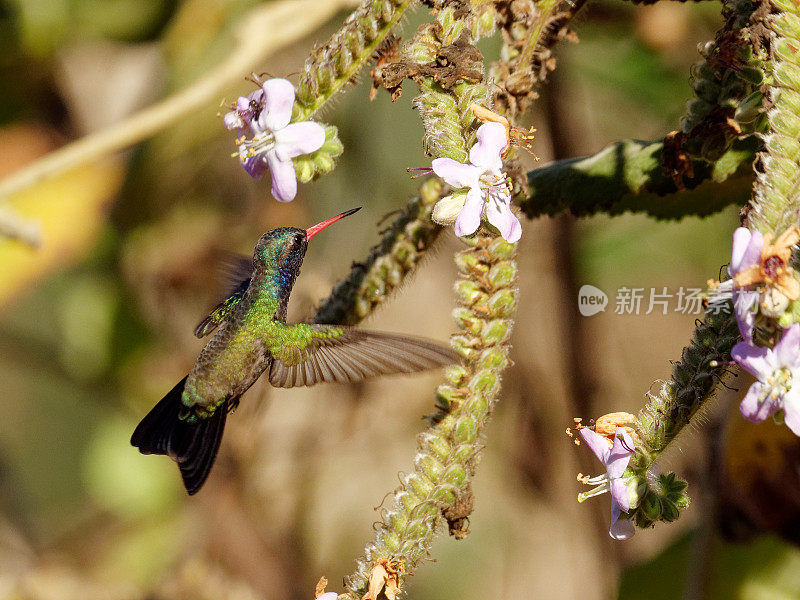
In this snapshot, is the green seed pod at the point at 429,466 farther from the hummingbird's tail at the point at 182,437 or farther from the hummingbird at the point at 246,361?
the hummingbird's tail at the point at 182,437

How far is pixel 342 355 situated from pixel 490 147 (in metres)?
0.32

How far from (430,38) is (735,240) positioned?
1.26 ft

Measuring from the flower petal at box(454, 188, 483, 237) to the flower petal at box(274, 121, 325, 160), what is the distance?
0.68 feet

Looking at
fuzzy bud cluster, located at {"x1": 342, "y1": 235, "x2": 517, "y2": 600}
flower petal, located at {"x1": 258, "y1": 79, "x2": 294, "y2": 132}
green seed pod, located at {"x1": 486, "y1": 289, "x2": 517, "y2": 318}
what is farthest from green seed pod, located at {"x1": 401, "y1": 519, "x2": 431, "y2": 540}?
flower petal, located at {"x1": 258, "y1": 79, "x2": 294, "y2": 132}

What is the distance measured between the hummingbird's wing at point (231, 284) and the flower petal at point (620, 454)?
0.68m

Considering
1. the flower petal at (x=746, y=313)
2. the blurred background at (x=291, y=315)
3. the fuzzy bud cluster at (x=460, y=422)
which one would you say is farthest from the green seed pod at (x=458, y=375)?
the blurred background at (x=291, y=315)

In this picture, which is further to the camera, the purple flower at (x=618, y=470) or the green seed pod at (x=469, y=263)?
the green seed pod at (x=469, y=263)

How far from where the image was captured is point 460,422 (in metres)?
0.84

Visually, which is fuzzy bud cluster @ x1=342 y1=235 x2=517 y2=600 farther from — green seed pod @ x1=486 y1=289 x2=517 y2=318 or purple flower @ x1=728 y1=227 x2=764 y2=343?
purple flower @ x1=728 y1=227 x2=764 y2=343

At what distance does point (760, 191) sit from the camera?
70 cm

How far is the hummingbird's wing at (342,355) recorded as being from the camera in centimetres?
81

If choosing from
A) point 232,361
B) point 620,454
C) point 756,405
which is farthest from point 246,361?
point 756,405

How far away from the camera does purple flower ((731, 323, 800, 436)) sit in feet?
2.07

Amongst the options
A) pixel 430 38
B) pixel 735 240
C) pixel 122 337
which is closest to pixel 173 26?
pixel 122 337
